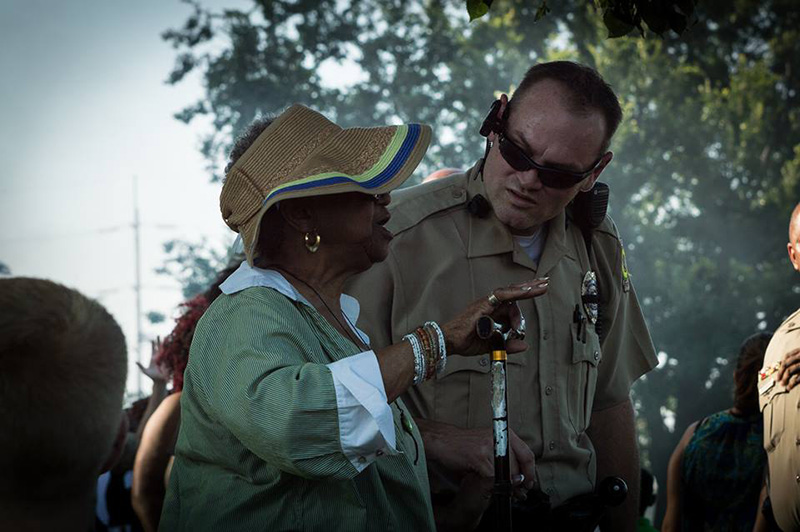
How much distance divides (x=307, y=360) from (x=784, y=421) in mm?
2925

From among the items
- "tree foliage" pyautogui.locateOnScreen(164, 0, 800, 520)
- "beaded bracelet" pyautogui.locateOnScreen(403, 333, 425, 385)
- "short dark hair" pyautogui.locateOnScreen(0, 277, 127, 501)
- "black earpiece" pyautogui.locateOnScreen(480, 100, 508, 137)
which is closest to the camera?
"short dark hair" pyautogui.locateOnScreen(0, 277, 127, 501)

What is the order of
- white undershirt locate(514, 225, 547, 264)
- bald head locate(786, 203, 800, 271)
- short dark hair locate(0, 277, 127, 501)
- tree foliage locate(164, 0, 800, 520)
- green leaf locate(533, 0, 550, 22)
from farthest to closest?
1. tree foliage locate(164, 0, 800, 520)
2. bald head locate(786, 203, 800, 271)
3. white undershirt locate(514, 225, 547, 264)
4. green leaf locate(533, 0, 550, 22)
5. short dark hair locate(0, 277, 127, 501)

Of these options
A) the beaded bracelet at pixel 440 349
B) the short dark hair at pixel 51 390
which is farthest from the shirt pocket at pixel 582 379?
the short dark hair at pixel 51 390

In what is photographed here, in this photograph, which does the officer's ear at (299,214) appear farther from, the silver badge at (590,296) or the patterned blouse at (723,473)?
the patterned blouse at (723,473)

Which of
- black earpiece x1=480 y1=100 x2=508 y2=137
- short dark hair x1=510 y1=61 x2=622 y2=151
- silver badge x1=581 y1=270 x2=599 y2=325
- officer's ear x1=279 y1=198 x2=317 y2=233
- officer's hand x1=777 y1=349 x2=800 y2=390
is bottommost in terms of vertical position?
officer's hand x1=777 y1=349 x2=800 y2=390

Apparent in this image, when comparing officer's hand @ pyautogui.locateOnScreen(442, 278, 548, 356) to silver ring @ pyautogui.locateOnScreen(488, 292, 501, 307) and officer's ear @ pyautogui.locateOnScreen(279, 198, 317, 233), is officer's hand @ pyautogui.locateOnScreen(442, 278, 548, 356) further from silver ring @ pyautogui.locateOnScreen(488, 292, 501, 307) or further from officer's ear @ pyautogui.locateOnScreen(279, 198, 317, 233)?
officer's ear @ pyautogui.locateOnScreen(279, 198, 317, 233)

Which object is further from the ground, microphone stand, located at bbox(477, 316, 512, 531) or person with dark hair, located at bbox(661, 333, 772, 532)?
microphone stand, located at bbox(477, 316, 512, 531)

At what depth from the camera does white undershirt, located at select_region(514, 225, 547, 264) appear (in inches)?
162

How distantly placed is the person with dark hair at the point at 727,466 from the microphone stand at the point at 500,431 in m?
3.91

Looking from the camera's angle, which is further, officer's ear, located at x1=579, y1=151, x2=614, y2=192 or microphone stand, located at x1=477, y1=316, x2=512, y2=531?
officer's ear, located at x1=579, y1=151, x2=614, y2=192

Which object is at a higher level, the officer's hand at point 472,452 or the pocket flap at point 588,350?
the pocket flap at point 588,350

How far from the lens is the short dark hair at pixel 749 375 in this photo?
257 inches

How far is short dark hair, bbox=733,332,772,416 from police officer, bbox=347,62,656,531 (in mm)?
2632

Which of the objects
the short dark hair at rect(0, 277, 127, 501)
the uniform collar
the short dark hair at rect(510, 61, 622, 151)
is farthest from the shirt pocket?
the short dark hair at rect(0, 277, 127, 501)
